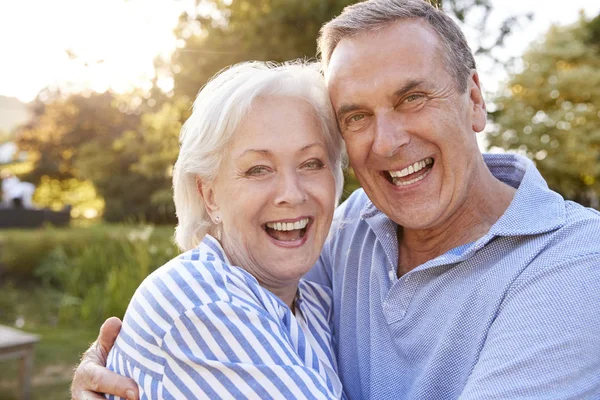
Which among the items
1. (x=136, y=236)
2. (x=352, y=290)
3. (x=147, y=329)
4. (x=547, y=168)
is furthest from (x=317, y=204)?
(x=547, y=168)

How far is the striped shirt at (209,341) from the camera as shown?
149 cm

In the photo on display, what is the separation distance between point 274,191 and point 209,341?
2.07 ft

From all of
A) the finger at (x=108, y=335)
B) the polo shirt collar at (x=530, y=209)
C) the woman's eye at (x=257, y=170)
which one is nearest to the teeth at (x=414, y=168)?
the polo shirt collar at (x=530, y=209)

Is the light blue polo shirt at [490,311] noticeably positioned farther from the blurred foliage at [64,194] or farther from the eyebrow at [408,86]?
the blurred foliage at [64,194]

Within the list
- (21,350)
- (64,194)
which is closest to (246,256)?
(21,350)

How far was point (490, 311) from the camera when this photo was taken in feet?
5.68

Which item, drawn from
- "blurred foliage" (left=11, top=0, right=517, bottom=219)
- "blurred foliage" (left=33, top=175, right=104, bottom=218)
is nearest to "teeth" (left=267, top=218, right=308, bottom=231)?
"blurred foliage" (left=11, top=0, right=517, bottom=219)

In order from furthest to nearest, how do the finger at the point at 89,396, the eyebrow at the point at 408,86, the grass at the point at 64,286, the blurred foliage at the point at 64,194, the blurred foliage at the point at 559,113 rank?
1. the blurred foliage at the point at 64,194
2. the blurred foliage at the point at 559,113
3. the grass at the point at 64,286
4. the eyebrow at the point at 408,86
5. the finger at the point at 89,396

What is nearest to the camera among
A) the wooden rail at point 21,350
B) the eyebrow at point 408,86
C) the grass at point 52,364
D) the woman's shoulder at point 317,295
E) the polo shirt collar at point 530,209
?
the polo shirt collar at point 530,209

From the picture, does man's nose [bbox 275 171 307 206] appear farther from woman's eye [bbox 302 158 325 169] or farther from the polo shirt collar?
the polo shirt collar

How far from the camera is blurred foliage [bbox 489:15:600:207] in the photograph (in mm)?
13039

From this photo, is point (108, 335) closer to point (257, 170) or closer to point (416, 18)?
point (257, 170)

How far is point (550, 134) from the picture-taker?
13430 mm

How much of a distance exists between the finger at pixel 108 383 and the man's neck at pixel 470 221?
112cm
